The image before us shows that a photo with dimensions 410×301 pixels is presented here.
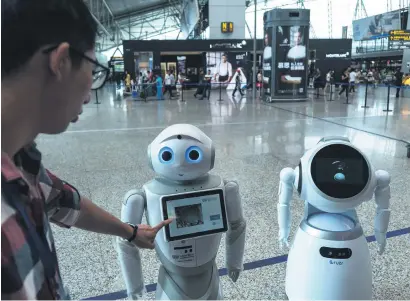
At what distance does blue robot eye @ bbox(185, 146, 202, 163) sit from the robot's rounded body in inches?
31.1

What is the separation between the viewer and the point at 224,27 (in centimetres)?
2350

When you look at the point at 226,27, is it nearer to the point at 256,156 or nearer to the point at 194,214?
the point at 256,156

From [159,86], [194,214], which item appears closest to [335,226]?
[194,214]

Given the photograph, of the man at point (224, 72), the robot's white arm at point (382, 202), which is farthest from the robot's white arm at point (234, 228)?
the man at point (224, 72)

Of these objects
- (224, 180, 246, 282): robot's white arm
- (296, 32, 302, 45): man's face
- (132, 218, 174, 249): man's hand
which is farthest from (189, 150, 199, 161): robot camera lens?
(296, 32, 302, 45): man's face

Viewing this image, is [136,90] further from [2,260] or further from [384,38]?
[384,38]

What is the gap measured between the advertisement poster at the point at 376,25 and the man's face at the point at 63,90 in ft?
112

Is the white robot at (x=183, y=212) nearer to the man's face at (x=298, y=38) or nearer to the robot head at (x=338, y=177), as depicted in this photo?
the robot head at (x=338, y=177)

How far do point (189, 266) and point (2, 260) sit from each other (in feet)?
4.45

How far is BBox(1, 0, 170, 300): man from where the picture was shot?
0.72 meters

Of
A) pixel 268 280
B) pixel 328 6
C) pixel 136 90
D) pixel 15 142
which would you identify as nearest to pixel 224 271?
pixel 268 280

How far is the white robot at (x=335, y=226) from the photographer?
2051mm

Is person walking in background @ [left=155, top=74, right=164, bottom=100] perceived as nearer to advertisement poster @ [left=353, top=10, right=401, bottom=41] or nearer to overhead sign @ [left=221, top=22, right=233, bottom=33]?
overhead sign @ [left=221, top=22, right=233, bottom=33]

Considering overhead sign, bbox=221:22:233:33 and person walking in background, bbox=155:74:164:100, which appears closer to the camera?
person walking in background, bbox=155:74:164:100
